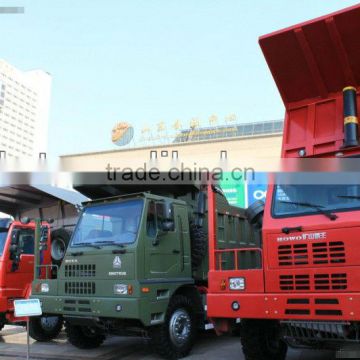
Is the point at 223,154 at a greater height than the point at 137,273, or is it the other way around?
the point at 223,154

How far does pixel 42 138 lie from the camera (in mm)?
24484

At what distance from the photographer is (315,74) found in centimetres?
560

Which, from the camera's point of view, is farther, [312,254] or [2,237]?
[2,237]

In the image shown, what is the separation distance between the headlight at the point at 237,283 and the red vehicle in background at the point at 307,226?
1 cm

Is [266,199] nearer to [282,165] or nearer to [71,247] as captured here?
[282,165]

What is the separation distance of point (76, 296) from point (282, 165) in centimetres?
360

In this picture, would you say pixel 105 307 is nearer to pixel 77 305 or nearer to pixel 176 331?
pixel 77 305

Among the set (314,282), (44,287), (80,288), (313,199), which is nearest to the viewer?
(314,282)

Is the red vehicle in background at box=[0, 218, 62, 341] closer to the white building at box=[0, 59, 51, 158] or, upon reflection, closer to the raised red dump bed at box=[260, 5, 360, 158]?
the raised red dump bed at box=[260, 5, 360, 158]

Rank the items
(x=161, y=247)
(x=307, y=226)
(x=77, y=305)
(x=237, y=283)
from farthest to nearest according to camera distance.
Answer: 1. (x=161, y=247)
2. (x=77, y=305)
3. (x=237, y=283)
4. (x=307, y=226)

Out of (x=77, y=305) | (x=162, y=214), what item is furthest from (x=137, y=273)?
(x=77, y=305)

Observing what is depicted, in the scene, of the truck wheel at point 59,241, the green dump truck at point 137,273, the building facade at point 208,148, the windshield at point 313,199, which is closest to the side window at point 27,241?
the truck wheel at point 59,241

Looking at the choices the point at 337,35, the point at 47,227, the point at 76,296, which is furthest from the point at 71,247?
the point at 337,35

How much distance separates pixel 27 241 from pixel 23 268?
1.71 feet
